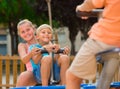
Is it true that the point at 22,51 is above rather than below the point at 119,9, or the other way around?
below

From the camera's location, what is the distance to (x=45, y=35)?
388 centimetres

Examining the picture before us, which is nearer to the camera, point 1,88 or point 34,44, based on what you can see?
point 34,44

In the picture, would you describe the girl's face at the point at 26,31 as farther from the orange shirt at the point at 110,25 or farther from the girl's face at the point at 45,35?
the orange shirt at the point at 110,25

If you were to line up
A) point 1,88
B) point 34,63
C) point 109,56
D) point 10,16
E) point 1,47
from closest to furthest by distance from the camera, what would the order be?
point 109,56
point 34,63
point 1,88
point 10,16
point 1,47

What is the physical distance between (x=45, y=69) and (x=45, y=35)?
1.26 ft

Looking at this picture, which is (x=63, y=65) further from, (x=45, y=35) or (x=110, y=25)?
(x=110, y=25)

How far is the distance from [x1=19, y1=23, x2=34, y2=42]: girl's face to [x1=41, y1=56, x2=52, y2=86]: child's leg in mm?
489

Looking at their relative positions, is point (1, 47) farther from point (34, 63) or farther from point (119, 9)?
point (119, 9)

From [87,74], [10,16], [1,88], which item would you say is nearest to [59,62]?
[87,74]

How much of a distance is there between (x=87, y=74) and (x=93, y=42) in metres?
0.20

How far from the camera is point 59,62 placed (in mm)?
3768

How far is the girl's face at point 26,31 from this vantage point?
4.05m

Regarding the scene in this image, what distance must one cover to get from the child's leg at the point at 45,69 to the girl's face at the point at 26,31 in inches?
19.3

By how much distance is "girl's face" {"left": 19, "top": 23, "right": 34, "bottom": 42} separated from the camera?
4051mm
